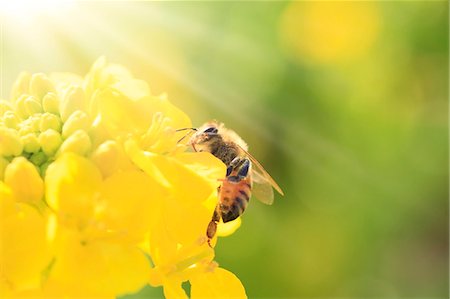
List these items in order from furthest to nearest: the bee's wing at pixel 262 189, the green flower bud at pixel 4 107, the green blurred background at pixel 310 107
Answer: the green blurred background at pixel 310 107
the bee's wing at pixel 262 189
the green flower bud at pixel 4 107

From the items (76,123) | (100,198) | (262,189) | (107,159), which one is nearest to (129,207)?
(100,198)

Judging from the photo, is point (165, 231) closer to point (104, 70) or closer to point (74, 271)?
point (74, 271)

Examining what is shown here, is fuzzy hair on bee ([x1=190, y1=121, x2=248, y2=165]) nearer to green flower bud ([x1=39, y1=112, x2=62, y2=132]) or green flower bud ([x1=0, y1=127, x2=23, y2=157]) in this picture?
green flower bud ([x1=39, y1=112, x2=62, y2=132])

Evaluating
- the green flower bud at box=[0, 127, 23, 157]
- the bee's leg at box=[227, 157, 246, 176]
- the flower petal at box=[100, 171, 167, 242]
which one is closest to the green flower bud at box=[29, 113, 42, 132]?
the green flower bud at box=[0, 127, 23, 157]

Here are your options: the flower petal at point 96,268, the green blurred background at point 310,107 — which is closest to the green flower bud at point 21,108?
the flower petal at point 96,268

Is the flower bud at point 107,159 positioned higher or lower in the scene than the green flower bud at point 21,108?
lower

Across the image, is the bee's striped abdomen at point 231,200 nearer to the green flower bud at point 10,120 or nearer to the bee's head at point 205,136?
the bee's head at point 205,136

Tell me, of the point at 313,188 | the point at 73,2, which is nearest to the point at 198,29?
the point at 73,2
